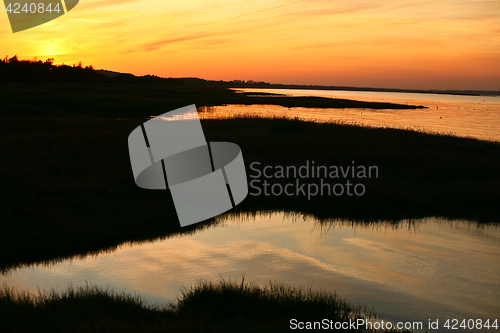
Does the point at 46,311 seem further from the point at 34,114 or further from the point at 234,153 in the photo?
the point at 34,114

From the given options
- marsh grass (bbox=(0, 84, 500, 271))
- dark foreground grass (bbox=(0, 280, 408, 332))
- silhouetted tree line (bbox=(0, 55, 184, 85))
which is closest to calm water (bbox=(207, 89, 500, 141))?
marsh grass (bbox=(0, 84, 500, 271))

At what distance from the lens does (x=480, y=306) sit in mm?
6234

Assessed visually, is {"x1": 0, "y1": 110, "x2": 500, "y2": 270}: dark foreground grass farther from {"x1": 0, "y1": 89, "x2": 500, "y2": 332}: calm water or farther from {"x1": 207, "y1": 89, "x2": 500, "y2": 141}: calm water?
{"x1": 207, "y1": 89, "x2": 500, "y2": 141}: calm water

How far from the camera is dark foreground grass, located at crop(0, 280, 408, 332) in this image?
484 cm

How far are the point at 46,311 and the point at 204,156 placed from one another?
1212cm

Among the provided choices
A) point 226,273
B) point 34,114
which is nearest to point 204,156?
point 226,273

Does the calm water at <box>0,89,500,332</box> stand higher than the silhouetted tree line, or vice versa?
the silhouetted tree line

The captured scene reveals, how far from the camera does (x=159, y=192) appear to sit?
12.3m
